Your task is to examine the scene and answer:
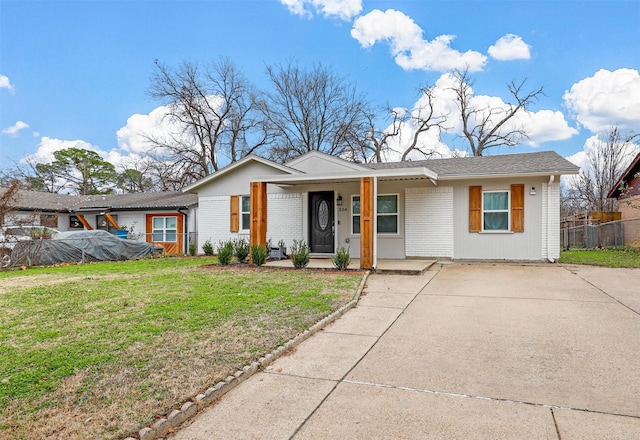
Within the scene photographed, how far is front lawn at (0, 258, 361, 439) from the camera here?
2.68 meters

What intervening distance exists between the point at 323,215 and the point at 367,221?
3672 mm

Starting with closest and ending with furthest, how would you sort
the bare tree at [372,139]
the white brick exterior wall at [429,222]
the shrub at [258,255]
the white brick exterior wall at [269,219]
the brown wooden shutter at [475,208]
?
the shrub at [258,255] → the brown wooden shutter at [475,208] → the white brick exterior wall at [429,222] → the white brick exterior wall at [269,219] → the bare tree at [372,139]

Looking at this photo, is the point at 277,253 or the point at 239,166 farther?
the point at 239,166

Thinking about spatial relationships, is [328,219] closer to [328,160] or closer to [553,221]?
[328,160]

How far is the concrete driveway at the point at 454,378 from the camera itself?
8.34ft

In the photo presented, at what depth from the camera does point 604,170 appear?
26219mm

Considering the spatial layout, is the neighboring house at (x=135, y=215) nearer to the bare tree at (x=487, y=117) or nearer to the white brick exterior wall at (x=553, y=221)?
the white brick exterior wall at (x=553, y=221)

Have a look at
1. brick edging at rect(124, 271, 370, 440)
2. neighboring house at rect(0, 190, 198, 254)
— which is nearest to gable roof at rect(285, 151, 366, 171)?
neighboring house at rect(0, 190, 198, 254)

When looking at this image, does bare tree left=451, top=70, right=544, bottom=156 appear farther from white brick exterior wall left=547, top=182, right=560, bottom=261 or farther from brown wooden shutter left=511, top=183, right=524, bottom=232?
brown wooden shutter left=511, top=183, right=524, bottom=232

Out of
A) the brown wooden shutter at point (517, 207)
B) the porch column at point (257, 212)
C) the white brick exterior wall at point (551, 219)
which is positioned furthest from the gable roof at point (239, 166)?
the white brick exterior wall at point (551, 219)

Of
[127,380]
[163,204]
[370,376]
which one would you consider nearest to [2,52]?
[163,204]

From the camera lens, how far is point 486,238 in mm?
11648

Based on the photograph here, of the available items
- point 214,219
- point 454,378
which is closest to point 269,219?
point 214,219

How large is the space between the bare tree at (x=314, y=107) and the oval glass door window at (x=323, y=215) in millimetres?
16029
